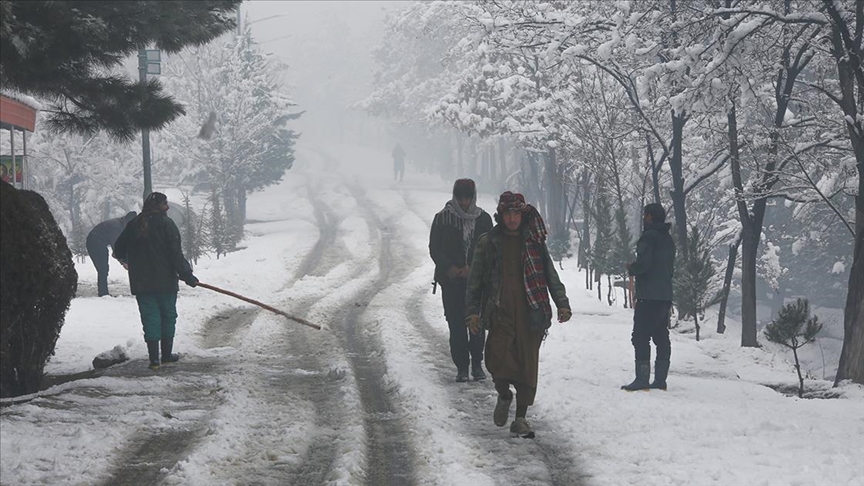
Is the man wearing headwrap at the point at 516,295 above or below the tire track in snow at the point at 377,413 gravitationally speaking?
above

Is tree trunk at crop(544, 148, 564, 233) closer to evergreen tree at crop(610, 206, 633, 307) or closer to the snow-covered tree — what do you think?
evergreen tree at crop(610, 206, 633, 307)

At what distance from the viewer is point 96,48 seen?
876cm

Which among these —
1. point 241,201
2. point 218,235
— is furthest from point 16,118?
point 241,201

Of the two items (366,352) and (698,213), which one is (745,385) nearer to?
(366,352)

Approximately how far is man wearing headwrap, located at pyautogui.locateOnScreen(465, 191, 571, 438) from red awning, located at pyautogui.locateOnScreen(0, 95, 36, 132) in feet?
30.6

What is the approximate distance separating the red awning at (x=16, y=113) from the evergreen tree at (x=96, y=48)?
445 cm

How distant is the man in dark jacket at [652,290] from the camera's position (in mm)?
9719

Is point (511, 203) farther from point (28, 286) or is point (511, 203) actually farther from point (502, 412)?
point (28, 286)

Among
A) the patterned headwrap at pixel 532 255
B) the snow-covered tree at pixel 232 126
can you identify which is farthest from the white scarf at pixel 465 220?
the snow-covered tree at pixel 232 126

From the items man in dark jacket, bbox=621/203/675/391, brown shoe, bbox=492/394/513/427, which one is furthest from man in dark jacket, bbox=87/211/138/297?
brown shoe, bbox=492/394/513/427

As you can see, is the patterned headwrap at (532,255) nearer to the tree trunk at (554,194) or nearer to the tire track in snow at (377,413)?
the tire track in snow at (377,413)

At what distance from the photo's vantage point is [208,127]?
1182cm

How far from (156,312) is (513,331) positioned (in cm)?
484

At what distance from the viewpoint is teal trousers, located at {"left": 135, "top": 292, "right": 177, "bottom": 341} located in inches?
410
